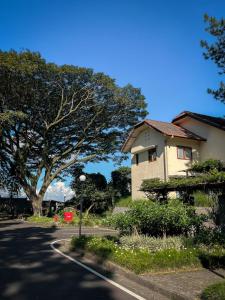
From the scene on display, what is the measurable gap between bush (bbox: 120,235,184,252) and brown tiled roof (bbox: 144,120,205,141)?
18577 mm

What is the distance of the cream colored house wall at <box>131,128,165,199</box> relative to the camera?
109ft

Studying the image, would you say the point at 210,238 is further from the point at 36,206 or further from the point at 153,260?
the point at 36,206

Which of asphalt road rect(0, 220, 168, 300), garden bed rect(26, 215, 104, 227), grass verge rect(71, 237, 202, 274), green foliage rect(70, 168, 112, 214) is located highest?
green foliage rect(70, 168, 112, 214)

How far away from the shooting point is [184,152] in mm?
33594

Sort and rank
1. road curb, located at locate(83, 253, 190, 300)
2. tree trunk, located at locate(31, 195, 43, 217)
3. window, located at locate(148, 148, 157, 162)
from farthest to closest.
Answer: tree trunk, located at locate(31, 195, 43, 217) < window, located at locate(148, 148, 157, 162) < road curb, located at locate(83, 253, 190, 300)

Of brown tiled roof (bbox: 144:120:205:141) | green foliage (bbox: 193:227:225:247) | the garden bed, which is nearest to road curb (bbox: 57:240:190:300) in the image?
green foliage (bbox: 193:227:225:247)

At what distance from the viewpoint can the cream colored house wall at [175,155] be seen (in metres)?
32.4

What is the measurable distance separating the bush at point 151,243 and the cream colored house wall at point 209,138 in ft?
61.6

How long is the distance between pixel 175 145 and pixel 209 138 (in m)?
3.05

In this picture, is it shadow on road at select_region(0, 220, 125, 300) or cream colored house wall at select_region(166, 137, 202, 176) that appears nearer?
shadow on road at select_region(0, 220, 125, 300)

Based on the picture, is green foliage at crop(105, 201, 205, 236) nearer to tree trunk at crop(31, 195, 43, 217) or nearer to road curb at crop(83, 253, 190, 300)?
road curb at crop(83, 253, 190, 300)

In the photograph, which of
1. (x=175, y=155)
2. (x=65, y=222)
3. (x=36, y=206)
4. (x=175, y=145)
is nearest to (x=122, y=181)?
(x=36, y=206)

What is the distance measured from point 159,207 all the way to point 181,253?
171 inches

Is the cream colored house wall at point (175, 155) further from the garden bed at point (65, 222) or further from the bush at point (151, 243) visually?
the bush at point (151, 243)
